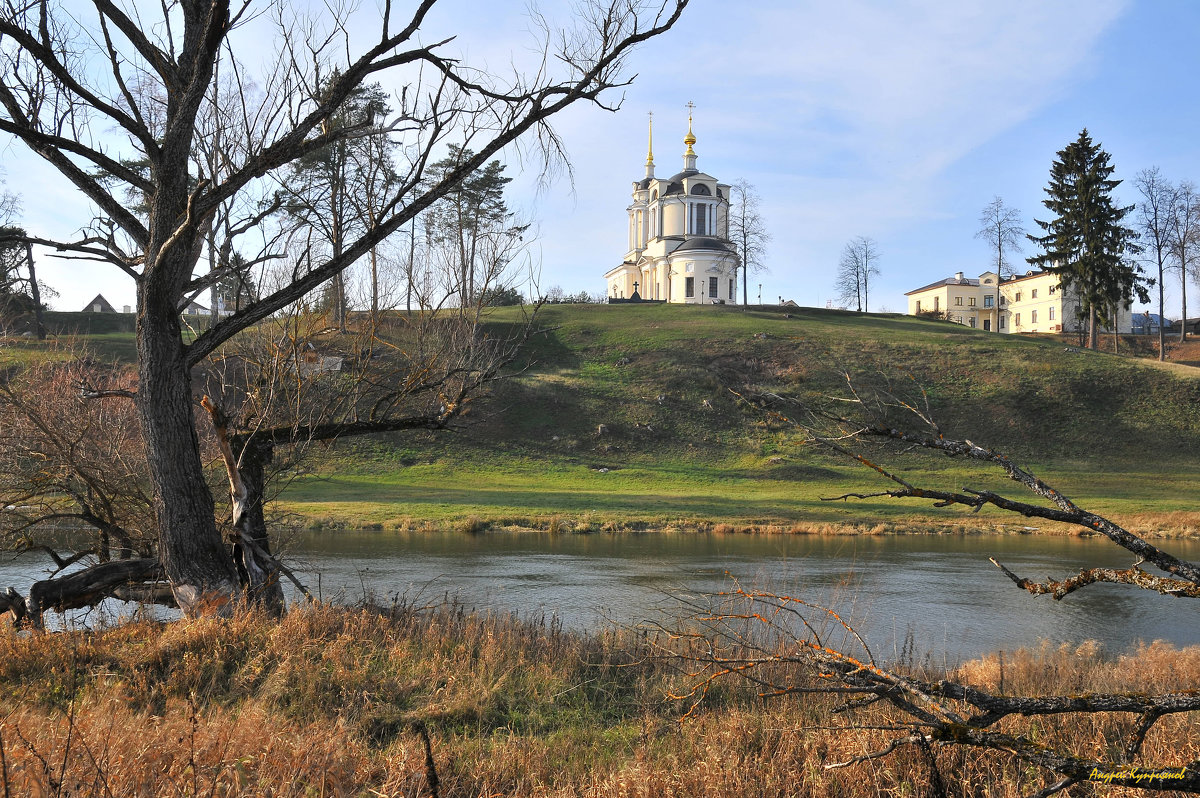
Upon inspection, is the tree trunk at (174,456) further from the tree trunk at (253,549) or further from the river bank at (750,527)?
the river bank at (750,527)

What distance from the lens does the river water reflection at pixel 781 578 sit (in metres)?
14.1

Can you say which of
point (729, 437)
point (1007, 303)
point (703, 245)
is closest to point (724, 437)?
point (729, 437)

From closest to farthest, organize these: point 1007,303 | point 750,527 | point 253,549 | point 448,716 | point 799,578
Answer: point 448,716, point 253,549, point 799,578, point 750,527, point 1007,303

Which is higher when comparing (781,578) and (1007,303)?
(1007,303)

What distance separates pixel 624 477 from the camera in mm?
37625

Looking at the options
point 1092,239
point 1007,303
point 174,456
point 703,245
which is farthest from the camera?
point 1007,303

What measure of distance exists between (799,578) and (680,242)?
229 feet

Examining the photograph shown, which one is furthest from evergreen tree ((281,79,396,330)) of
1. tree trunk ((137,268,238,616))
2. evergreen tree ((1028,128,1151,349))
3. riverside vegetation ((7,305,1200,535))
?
evergreen tree ((1028,128,1151,349))

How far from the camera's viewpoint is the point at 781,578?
57.6 ft

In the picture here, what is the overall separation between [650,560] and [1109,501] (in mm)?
22205

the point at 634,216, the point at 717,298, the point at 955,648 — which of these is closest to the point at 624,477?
the point at 955,648

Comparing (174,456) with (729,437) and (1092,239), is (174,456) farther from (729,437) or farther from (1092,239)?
(1092,239)

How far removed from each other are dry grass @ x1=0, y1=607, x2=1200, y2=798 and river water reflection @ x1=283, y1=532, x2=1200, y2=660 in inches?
105

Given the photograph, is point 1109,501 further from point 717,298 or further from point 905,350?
point 717,298
